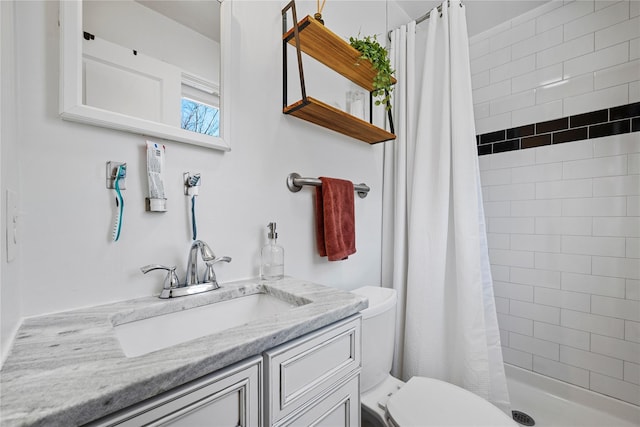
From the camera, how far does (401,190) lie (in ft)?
5.02

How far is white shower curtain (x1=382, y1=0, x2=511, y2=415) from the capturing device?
4.22ft

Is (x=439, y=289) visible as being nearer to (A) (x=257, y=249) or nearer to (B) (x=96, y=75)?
(A) (x=257, y=249)

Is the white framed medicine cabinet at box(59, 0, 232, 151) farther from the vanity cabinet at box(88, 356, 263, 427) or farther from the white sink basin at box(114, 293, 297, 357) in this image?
the vanity cabinet at box(88, 356, 263, 427)

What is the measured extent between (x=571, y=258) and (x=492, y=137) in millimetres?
865

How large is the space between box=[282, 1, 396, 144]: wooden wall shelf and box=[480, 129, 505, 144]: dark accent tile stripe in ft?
2.89

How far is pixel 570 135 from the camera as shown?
1557 mm

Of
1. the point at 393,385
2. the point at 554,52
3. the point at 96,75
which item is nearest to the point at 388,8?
the point at 554,52

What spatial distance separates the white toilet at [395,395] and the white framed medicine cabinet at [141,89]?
877mm

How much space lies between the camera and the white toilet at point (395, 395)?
883 mm

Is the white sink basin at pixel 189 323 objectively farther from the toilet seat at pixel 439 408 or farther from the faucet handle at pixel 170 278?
the toilet seat at pixel 439 408

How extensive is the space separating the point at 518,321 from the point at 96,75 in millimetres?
2334

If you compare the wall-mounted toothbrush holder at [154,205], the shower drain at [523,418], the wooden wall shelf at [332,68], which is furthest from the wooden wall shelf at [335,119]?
the shower drain at [523,418]

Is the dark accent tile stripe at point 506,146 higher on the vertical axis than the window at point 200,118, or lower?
higher

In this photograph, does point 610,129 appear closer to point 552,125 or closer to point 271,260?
point 552,125
